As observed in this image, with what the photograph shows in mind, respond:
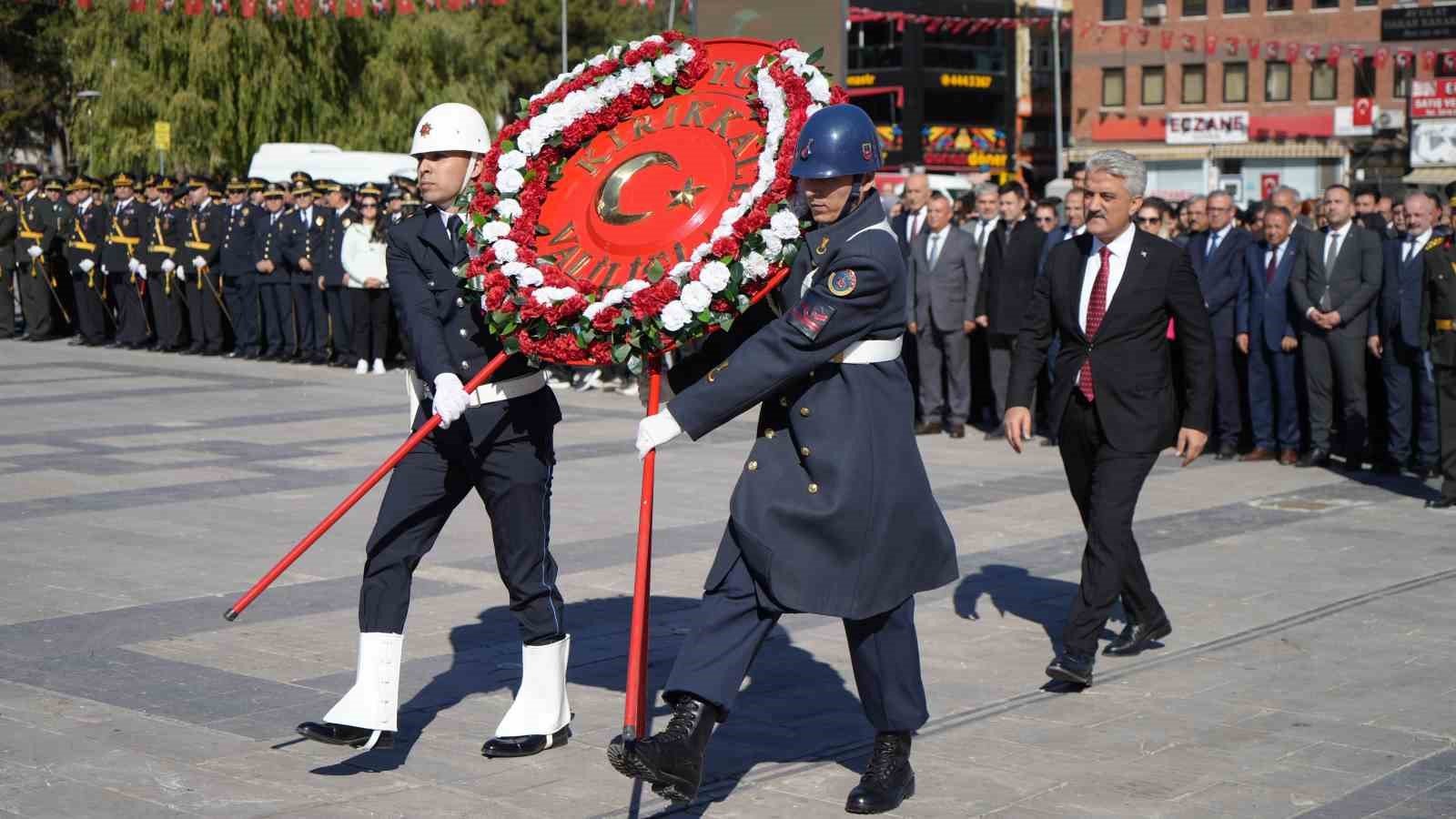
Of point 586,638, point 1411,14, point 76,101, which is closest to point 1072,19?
point 1411,14

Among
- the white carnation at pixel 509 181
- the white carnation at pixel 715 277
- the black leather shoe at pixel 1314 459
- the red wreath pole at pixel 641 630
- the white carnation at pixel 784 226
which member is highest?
the white carnation at pixel 509 181

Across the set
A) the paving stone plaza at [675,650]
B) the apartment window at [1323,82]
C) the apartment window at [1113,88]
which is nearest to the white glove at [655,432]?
the paving stone plaza at [675,650]

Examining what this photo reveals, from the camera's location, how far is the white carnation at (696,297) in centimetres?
534

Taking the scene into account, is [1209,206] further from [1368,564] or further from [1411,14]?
[1411,14]

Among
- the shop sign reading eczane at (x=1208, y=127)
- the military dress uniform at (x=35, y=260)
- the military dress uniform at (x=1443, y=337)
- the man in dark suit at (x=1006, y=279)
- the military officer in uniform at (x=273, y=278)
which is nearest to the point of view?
the military dress uniform at (x=1443, y=337)

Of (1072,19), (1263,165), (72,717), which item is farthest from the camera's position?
(1072,19)

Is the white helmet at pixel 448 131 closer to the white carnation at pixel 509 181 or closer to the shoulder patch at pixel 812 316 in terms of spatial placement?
the white carnation at pixel 509 181

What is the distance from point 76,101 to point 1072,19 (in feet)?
134

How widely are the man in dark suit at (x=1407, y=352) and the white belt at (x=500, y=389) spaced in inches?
359

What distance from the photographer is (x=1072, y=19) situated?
226 ft

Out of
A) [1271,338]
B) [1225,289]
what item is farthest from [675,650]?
→ [1225,289]

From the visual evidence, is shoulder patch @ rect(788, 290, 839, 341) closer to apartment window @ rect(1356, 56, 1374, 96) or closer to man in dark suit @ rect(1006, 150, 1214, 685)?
man in dark suit @ rect(1006, 150, 1214, 685)

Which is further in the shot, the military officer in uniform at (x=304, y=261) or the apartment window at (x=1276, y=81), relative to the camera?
the apartment window at (x=1276, y=81)

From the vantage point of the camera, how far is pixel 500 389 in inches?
245
